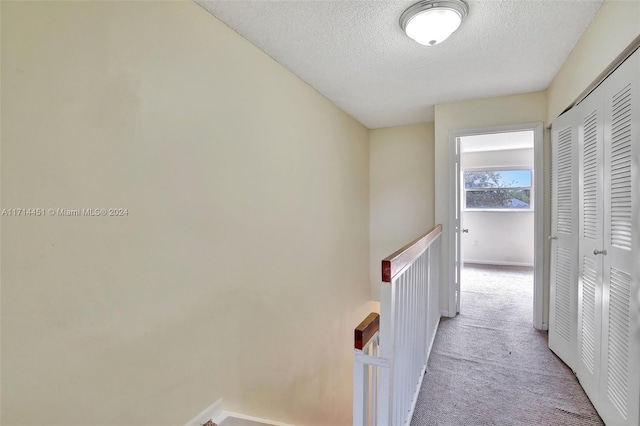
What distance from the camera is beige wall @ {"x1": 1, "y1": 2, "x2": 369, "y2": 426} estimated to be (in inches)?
42.3

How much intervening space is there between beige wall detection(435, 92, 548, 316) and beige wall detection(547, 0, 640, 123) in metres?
0.41

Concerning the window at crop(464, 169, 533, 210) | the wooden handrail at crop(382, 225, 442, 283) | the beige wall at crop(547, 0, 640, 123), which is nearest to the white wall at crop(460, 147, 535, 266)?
the window at crop(464, 169, 533, 210)

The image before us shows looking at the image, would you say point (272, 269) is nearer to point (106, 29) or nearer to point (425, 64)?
point (106, 29)

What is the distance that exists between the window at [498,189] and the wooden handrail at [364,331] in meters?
5.28

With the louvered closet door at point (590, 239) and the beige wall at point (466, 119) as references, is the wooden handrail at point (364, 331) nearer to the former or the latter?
the louvered closet door at point (590, 239)

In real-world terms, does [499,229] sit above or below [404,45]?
below

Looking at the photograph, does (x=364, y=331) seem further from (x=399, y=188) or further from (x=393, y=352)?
(x=399, y=188)

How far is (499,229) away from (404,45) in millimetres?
4919

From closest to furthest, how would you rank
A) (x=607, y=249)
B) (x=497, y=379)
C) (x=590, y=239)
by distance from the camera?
(x=607, y=249), (x=590, y=239), (x=497, y=379)

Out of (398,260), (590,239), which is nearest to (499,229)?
(590,239)

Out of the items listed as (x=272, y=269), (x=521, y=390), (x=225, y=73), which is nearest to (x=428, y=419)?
(x=521, y=390)

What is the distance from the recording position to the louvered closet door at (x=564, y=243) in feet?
6.77

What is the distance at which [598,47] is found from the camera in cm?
171

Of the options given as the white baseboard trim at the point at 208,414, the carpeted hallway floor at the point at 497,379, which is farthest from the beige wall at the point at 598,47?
the white baseboard trim at the point at 208,414
